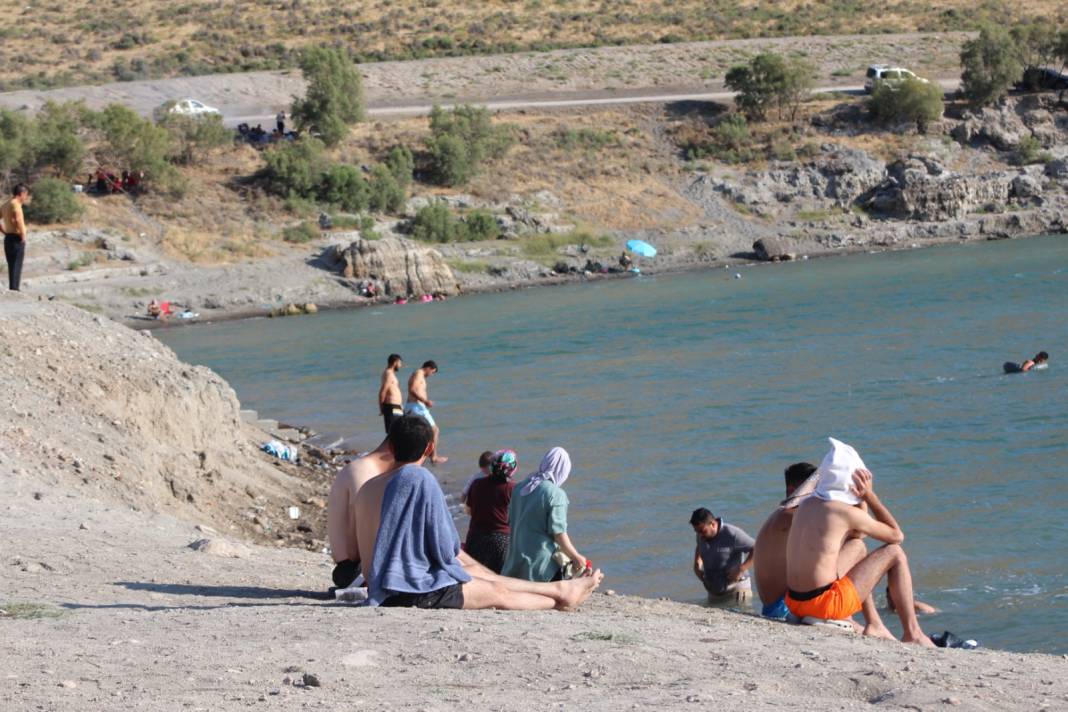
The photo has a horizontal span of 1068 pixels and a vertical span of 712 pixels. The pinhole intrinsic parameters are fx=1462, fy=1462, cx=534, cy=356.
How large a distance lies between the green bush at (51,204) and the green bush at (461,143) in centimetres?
1518

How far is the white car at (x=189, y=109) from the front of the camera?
5906 centimetres

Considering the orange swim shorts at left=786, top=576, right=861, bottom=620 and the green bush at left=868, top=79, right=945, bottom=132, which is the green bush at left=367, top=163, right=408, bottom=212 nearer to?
the green bush at left=868, top=79, right=945, bottom=132

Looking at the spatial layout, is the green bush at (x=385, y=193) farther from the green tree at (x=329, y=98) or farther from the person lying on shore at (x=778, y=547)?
the person lying on shore at (x=778, y=547)

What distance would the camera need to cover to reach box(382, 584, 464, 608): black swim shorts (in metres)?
8.19

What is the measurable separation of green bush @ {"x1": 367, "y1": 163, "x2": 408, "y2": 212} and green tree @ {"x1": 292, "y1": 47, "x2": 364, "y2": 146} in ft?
14.1

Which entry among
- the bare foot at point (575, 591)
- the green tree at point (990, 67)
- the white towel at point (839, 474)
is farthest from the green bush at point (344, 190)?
the white towel at point (839, 474)

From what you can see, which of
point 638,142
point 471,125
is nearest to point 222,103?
point 471,125

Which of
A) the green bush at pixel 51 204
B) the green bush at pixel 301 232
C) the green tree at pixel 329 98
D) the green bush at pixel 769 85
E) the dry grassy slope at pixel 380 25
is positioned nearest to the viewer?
the green bush at pixel 51 204

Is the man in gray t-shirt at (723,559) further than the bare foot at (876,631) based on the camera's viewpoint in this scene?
Yes

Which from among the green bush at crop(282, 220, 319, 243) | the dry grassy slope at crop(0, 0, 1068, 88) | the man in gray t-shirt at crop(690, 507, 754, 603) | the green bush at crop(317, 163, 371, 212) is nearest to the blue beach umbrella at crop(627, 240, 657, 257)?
the green bush at crop(317, 163, 371, 212)

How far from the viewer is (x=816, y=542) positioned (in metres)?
8.63

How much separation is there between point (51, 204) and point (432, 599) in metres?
43.8

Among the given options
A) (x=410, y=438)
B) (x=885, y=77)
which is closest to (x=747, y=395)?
(x=410, y=438)

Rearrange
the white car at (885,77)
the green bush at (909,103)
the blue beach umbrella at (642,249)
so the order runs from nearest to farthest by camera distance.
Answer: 1. the blue beach umbrella at (642,249)
2. the green bush at (909,103)
3. the white car at (885,77)
